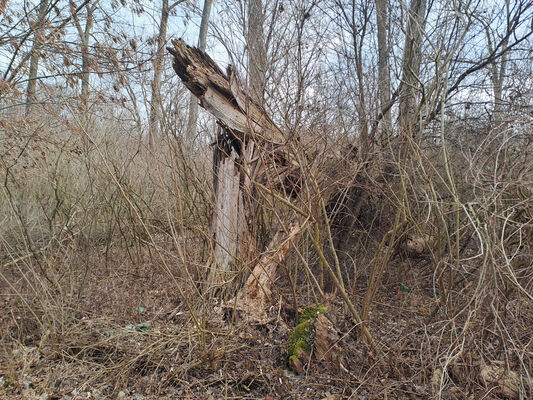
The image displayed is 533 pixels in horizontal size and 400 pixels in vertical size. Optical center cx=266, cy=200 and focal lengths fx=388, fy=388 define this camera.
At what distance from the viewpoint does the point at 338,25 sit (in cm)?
514

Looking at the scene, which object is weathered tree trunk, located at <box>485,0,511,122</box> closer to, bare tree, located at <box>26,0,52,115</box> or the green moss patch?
the green moss patch

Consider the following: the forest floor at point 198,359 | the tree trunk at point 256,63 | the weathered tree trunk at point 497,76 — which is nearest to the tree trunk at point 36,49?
the tree trunk at point 256,63

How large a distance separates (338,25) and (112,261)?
4490 mm

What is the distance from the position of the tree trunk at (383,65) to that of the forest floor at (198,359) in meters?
2.16

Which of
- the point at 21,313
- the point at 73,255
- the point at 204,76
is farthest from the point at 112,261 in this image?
the point at 204,76

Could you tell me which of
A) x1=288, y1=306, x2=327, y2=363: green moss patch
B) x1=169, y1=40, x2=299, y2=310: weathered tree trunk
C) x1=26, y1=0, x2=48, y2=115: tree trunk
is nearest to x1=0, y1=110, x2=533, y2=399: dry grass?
x1=288, y1=306, x2=327, y2=363: green moss patch

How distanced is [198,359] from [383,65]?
404 centimetres

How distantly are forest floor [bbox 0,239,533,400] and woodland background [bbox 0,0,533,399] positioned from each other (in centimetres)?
2

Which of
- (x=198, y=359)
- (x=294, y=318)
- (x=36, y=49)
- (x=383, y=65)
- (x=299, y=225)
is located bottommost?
(x=198, y=359)

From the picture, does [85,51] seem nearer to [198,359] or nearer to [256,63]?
[256,63]

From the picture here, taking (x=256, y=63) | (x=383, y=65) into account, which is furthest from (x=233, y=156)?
(x=383, y=65)

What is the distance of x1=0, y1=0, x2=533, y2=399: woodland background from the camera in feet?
9.27

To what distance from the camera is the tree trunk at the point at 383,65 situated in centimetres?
465

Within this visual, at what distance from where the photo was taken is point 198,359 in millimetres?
3145
